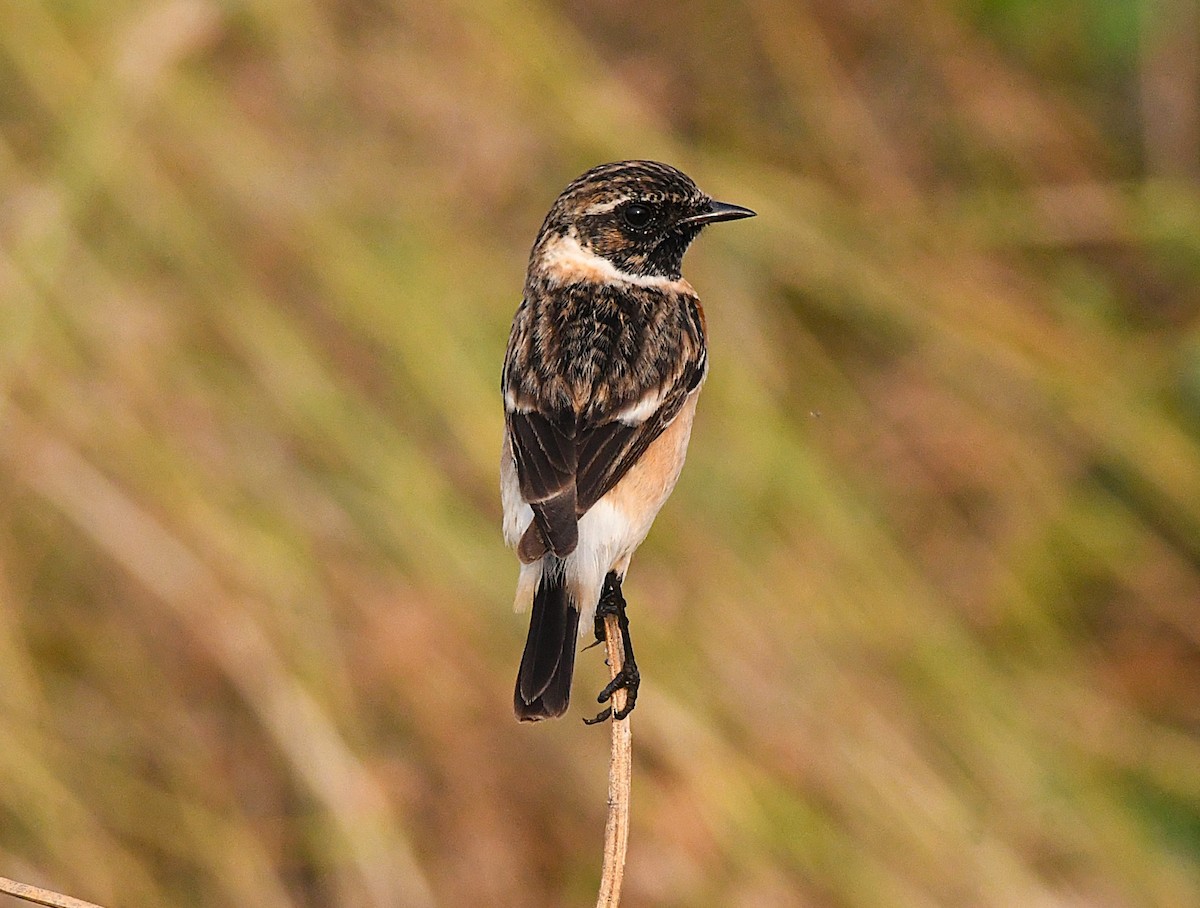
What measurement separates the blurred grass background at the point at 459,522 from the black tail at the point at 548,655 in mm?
1483

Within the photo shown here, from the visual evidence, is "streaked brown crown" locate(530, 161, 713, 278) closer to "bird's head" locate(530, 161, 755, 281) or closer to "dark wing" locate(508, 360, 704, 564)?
"bird's head" locate(530, 161, 755, 281)

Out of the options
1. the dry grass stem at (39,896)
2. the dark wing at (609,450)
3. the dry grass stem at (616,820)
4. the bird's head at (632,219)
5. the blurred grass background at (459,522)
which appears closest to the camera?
the dry grass stem at (39,896)

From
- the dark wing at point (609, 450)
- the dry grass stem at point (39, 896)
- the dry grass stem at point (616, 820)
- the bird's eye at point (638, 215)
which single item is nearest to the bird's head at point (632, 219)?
the bird's eye at point (638, 215)

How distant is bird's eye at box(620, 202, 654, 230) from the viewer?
3.78 m

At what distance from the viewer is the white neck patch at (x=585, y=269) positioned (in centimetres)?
378

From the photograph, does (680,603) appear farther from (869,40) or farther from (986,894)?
(869,40)

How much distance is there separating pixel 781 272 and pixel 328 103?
5.69 feet

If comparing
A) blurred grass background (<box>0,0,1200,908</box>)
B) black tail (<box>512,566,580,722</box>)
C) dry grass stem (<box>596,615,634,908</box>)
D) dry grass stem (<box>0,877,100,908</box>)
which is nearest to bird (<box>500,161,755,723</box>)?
black tail (<box>512,566,580,722</box>)

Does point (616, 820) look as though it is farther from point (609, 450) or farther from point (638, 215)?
point (638, 215)

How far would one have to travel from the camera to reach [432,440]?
487 cm

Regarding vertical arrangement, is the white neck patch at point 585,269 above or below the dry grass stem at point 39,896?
above

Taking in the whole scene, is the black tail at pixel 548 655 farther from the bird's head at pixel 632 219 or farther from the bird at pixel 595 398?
the bird's head at pixel 632 219

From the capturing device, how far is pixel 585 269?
3.83m

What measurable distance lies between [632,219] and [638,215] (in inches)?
0.7
